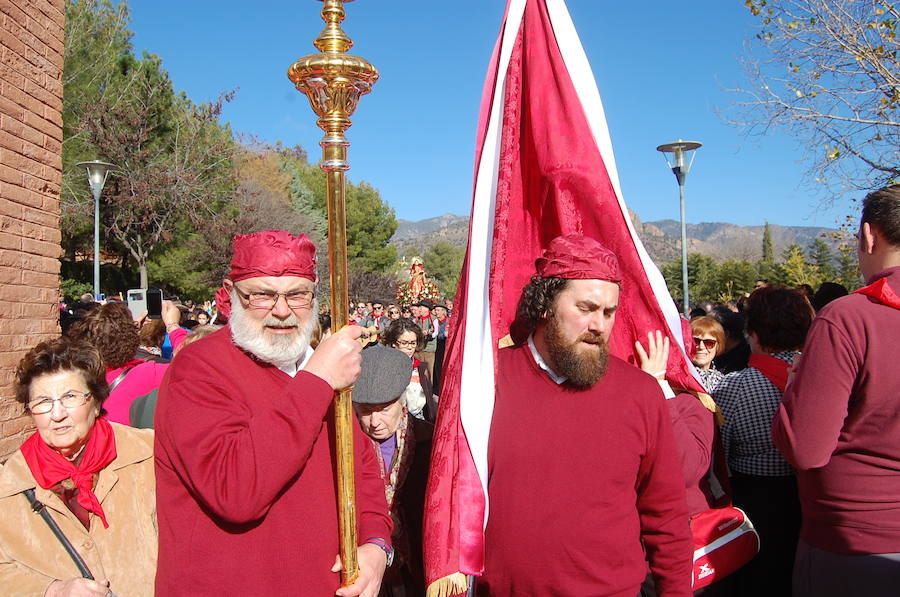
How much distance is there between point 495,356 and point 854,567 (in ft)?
4.77

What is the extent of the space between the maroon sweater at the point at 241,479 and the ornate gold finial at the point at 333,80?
0.75 m

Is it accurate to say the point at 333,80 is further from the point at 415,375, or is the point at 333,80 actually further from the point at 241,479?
the point at 415,375

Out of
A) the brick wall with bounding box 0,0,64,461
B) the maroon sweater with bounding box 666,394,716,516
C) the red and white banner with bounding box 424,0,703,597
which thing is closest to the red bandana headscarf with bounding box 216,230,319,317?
the red and white banner with bounding box 424,0,703,597

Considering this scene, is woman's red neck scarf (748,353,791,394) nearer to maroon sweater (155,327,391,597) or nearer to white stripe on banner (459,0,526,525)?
white stripe on banner (459,0,526,525)

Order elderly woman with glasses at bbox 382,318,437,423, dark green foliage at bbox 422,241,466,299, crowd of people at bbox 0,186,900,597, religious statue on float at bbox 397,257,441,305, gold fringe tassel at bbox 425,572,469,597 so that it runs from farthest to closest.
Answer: dark green foliage at bbox 422,241,466,299, religious statue on float at bbox 397,257,441,305, elderly woman with glasses at bbox 382,318,437,423, gold fringe tassel at bbox 425,572,469,597, crowd of people at bbox 0,186,900,597

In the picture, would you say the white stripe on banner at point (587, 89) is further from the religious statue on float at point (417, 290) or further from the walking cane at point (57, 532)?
the religious statue on float at point (417, 290)

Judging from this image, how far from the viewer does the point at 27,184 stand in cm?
429

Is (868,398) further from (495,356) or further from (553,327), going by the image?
(495,356)

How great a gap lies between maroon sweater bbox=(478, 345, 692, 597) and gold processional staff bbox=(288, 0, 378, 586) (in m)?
0.50

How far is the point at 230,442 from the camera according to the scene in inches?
75.7

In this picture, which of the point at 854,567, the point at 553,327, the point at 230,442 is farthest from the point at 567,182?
the point at 854,567

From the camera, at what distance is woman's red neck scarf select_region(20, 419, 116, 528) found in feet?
7.57

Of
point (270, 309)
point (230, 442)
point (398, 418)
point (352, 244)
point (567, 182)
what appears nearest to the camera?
point (230, 442)

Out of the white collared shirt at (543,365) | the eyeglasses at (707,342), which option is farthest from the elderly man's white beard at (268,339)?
the eyeglasses at (707,342)
